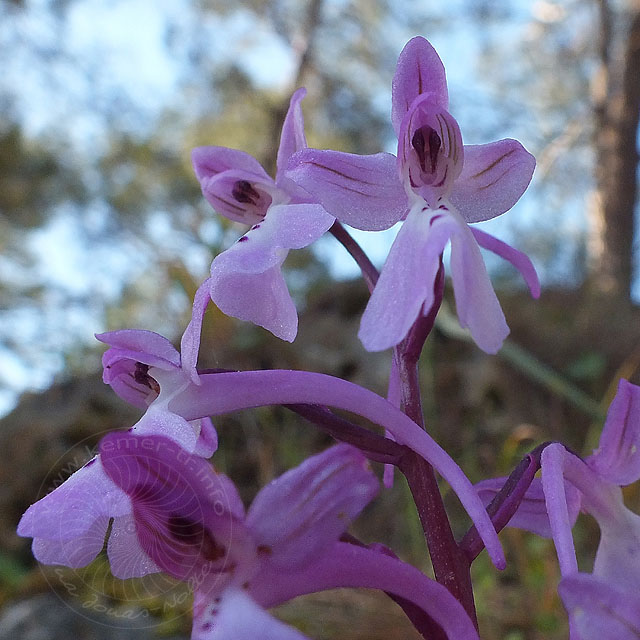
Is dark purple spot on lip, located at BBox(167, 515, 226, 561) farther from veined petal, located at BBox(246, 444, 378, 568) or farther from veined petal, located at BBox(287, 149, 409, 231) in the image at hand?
veined petal, located at BBox(287, 149, 409, 231)

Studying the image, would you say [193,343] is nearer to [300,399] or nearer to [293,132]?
[300,399]

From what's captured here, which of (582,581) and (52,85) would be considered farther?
(52,85)

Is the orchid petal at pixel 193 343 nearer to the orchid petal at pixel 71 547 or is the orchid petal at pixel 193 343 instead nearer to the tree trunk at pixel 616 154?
the orchid petal at pixel 71 547

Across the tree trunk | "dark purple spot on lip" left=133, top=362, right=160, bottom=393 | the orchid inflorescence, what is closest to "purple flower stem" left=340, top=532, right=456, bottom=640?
the orchid inflorescence

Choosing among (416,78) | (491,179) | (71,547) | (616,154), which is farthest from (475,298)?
(616,154)

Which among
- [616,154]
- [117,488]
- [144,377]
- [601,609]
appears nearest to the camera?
[601,609]

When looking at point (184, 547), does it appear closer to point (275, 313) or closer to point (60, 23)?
point (275, 313)

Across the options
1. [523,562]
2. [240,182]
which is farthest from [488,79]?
[240,182]

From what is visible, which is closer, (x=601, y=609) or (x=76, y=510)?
Result: (x=601, y=609)
